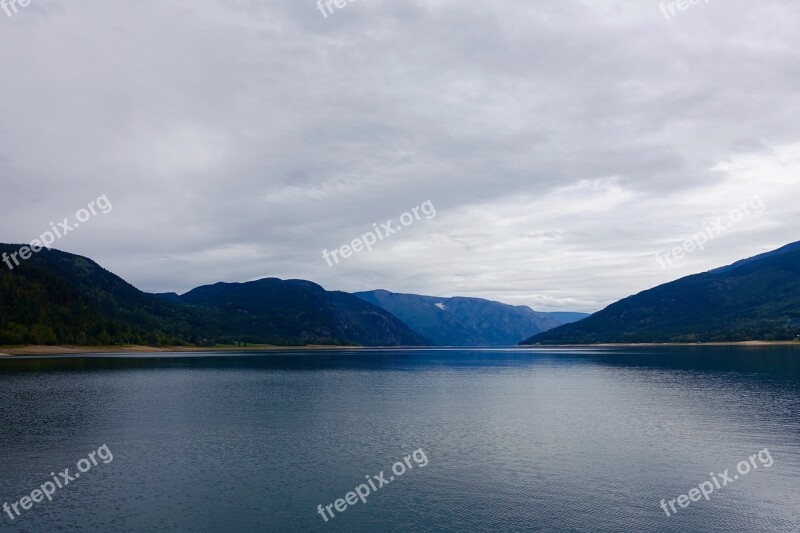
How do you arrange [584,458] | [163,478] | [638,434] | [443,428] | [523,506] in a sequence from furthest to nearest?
1. [443,428]
2. [638,434]
3. [584,458]
4. [163,478]
5. [523,506]

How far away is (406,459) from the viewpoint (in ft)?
189

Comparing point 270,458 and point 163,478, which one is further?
point 270,458

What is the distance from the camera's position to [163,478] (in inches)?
1978

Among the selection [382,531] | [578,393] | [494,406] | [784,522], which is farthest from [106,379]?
[784,522]

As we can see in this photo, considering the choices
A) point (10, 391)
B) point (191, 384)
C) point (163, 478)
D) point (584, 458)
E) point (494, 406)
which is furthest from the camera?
point (191, 384)

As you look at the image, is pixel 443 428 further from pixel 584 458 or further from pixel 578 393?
pixel 578 393

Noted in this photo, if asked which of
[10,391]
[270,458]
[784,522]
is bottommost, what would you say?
[784,522]

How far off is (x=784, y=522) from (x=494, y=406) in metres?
61.8

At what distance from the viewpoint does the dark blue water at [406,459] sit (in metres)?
40.4

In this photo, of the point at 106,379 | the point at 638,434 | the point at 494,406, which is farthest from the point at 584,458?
the point at 106,379

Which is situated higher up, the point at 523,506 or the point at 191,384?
the point at 191,384

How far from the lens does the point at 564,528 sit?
37.7m

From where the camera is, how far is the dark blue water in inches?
1591

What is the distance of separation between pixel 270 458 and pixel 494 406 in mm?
52224
